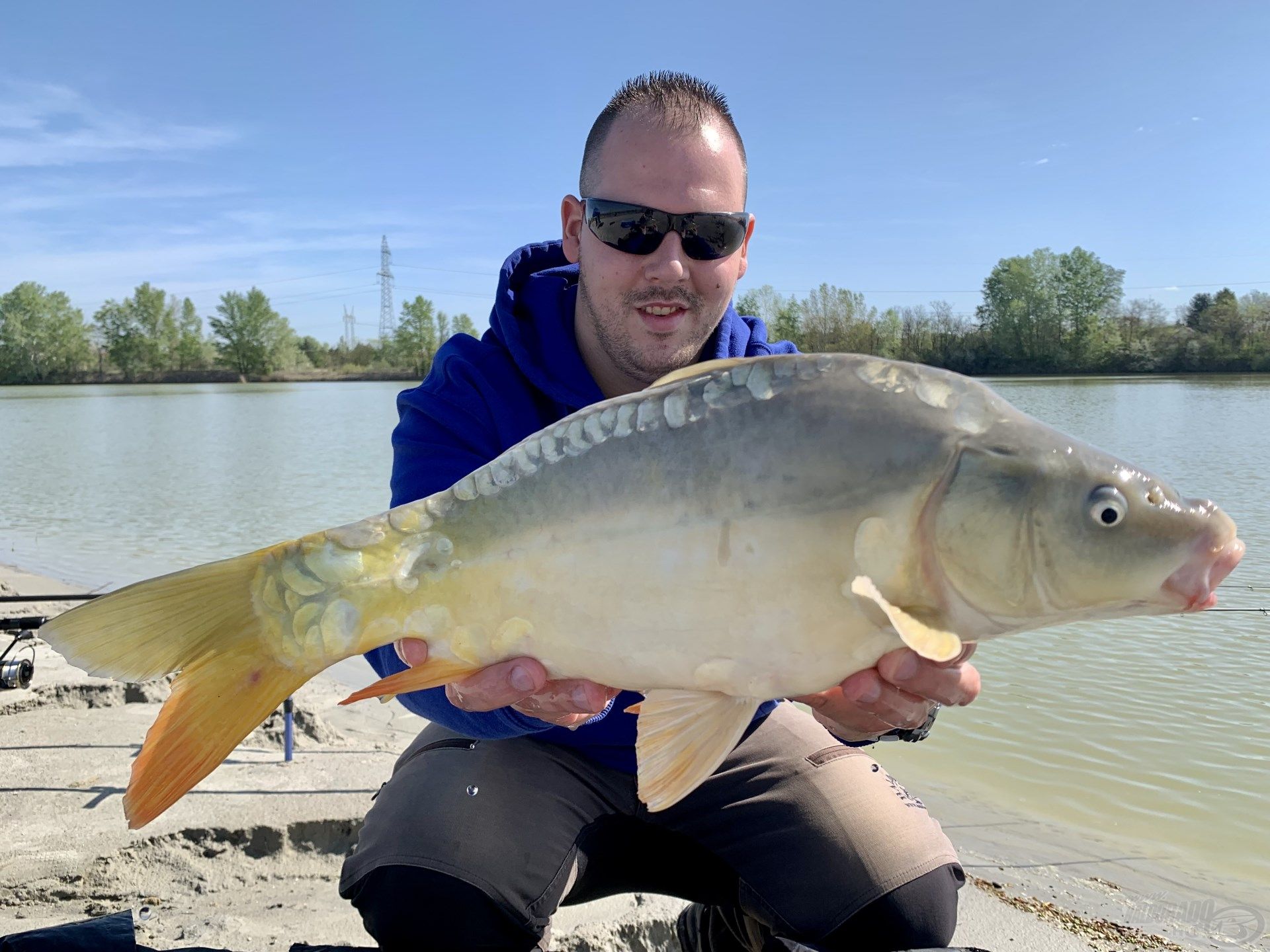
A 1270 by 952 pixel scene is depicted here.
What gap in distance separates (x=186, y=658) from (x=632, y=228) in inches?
61.9

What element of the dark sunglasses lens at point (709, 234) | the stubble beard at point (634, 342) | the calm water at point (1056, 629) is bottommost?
the calm water at point (1056, 629)

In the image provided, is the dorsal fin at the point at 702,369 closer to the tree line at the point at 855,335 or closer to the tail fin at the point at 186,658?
the tail fin at the point at 186,658

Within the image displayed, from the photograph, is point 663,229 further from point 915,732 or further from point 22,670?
point 22,670

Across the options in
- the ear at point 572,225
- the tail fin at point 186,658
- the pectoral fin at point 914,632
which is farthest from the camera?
the ear at point 572,225

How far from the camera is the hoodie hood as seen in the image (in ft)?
8.36

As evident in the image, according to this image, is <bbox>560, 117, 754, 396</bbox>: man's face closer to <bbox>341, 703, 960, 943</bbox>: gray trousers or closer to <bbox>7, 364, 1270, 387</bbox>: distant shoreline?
Answer: <bbox>341, 703, 960, 943</bbox>: gray trousers

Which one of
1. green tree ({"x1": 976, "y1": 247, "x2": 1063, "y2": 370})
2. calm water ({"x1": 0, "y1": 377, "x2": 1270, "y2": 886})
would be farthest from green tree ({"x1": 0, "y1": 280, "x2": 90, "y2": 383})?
green tree ({"x1": 976, "y1": 247, "x2": 1063, "y2": 370})

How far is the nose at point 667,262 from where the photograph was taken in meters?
2.53

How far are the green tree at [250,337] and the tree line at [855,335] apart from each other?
0.11 m

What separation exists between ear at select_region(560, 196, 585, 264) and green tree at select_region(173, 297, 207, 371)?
78190mm

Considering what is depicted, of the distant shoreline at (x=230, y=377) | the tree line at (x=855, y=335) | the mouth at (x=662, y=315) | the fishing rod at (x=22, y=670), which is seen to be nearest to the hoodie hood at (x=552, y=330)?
the mouth at (x=662, y=315)

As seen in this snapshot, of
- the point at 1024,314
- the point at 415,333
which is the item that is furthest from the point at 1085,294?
the point at 415,333

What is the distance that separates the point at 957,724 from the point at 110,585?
7.23 meters

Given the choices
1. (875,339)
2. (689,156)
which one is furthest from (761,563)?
(875,339)
